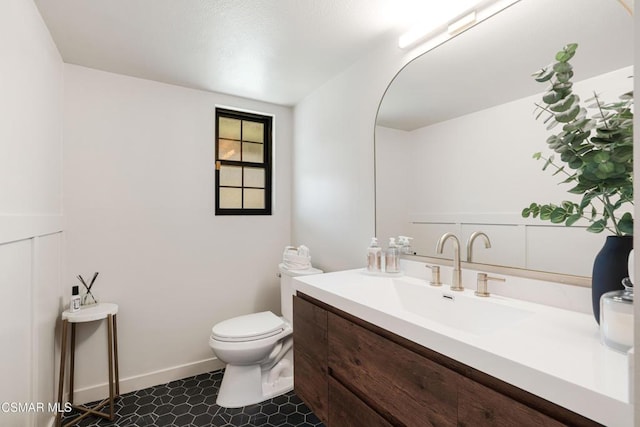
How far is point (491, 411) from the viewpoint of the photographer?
723 mm

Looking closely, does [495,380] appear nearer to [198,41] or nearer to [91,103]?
[198,41]

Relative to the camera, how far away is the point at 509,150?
1.25 meters

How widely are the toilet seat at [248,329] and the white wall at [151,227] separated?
1.64 feet

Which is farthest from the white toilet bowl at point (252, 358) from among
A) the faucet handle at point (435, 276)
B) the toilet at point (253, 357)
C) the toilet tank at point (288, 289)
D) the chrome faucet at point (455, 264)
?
the chrome faucet at point (455, 264)

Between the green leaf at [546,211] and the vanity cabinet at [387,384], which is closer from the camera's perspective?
the vanity cabinet at [387,384]

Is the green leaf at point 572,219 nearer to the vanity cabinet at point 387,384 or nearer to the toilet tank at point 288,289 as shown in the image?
the vanity cabinet at point 387,384

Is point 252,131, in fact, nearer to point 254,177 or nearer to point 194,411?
point 254,177

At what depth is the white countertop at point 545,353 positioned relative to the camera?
1.89 ft

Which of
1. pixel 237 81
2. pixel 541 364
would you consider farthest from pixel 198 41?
pixel 541 364

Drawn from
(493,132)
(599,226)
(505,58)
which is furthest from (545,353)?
(505,58)

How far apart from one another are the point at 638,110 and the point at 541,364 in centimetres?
53

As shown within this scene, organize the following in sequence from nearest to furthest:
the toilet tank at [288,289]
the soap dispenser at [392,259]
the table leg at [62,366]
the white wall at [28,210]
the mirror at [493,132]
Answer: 1. the mirror at [493,132]
2. the white wall at [28,210]
3. the soap dispenser at [392,259]
4. the table leg at [62,366]
5. the toilet tank at [288,289]

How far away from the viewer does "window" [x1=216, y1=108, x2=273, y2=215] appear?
2684mm

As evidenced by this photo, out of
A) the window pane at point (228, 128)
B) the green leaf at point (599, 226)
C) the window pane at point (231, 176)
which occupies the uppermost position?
the window pane at point (228, 128)
